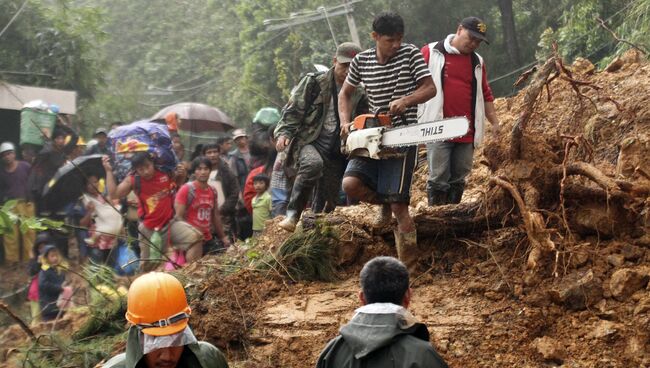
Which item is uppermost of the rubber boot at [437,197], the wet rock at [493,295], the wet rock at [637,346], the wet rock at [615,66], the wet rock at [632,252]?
the wet rock at [615,66]

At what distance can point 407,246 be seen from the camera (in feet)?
22.7

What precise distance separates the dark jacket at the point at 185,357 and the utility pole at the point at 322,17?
53.1ft

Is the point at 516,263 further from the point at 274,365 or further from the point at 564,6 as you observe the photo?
the point at 564,6

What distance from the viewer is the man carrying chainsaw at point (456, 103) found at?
7.64 meters

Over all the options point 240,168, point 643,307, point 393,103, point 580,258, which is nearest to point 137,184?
point 240,168

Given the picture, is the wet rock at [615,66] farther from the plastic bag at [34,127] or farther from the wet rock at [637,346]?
the plastic bag at [34,127]

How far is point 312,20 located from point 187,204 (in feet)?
42.6

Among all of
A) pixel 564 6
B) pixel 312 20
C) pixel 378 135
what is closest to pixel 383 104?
pixel 378 135

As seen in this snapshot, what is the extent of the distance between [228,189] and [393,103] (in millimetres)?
4933

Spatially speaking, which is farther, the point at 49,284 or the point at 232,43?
the point at 232,43

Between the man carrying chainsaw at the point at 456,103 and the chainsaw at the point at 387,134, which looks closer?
the chainsaw at the point at 387,134

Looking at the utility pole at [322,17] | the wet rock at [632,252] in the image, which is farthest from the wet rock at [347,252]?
the utility pole at [322,17]

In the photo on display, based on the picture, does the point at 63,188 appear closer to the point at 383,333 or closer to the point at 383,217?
the point at 383,217

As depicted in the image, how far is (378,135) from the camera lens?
21.7 feet
